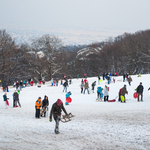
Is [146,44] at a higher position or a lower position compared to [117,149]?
higher

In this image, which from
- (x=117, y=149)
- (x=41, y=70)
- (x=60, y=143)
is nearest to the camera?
(x=117, y=149)

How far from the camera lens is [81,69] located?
74.0 meters

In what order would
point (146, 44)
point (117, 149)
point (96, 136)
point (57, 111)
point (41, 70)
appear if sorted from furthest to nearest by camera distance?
point (146, 44) → point (41, 70) → point (57, 111) → point (96, 136) → point (117, 149)

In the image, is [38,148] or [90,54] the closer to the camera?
[38,148]

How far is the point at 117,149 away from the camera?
776 cm

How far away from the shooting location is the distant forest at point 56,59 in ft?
174

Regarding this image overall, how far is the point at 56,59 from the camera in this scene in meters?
61.8

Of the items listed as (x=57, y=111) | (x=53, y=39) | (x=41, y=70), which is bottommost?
(x=57, y=111)

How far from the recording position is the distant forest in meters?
52.9

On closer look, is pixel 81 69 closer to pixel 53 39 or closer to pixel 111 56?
pixel 111 56

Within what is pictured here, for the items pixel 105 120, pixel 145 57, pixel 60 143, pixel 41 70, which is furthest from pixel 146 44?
pixel 60 143

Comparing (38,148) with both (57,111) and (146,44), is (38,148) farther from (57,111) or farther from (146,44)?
(146,44)

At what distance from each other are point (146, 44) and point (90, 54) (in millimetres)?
22277

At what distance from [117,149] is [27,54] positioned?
161ft
